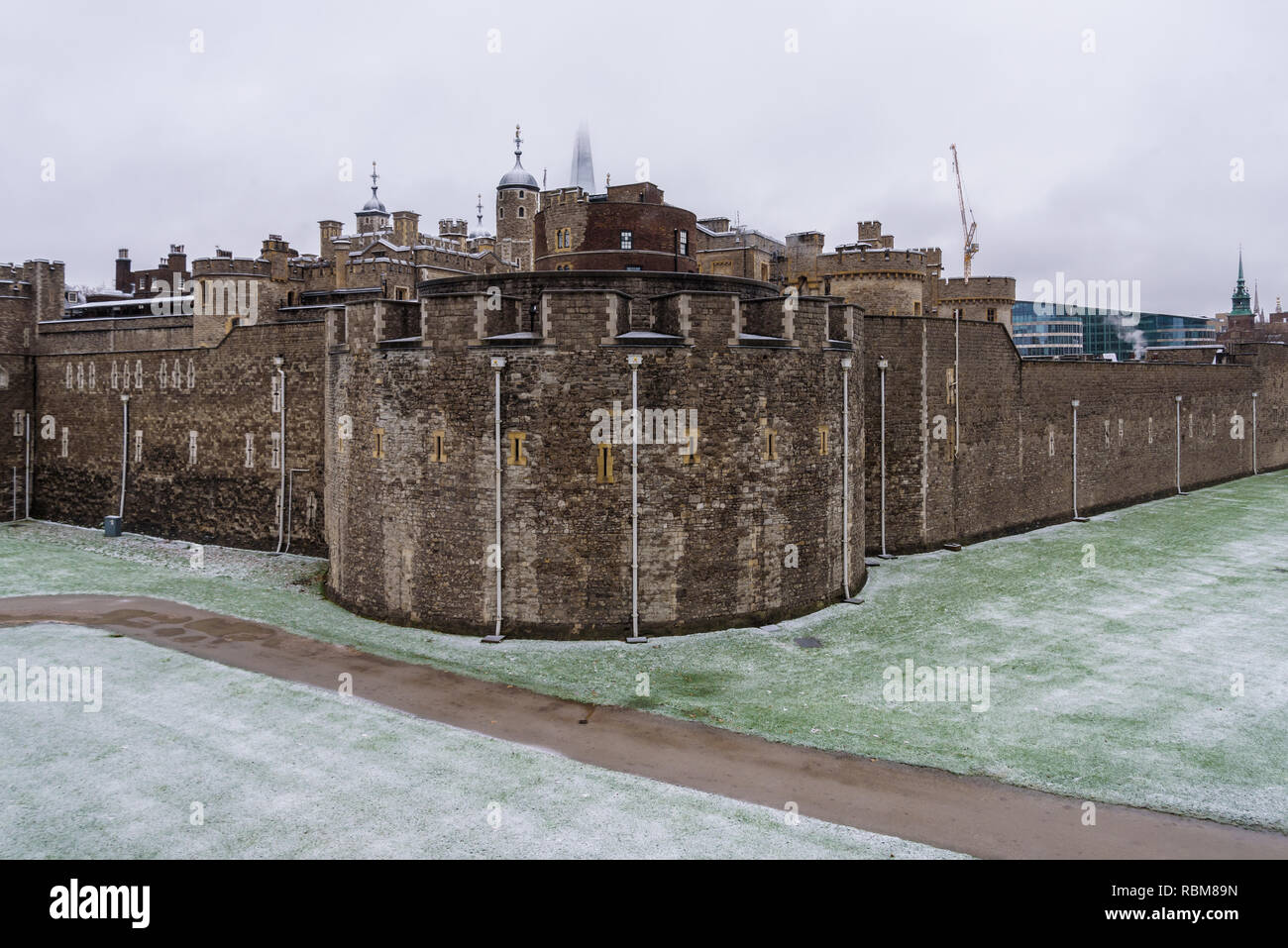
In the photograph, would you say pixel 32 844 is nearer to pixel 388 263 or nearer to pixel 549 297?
pixel 549 297

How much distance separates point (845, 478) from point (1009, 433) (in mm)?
15057

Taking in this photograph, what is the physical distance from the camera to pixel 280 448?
3152cm

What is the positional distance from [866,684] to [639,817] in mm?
7218

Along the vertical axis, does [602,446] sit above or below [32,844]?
above

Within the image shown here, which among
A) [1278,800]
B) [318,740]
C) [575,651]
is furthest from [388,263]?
[1278,800]

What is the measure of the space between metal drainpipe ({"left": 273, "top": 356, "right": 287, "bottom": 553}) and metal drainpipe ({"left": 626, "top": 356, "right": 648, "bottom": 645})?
53.5 feet

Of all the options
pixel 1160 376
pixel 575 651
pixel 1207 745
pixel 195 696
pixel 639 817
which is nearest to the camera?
pixel 639 817

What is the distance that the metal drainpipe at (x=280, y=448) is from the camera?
103ft

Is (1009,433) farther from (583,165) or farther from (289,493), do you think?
(583,165)

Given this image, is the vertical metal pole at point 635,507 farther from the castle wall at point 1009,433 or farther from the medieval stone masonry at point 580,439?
the castle wall at point 1009,433

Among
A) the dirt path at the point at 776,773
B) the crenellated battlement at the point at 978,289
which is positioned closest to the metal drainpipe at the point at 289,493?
the dirt path at the point at 776,773

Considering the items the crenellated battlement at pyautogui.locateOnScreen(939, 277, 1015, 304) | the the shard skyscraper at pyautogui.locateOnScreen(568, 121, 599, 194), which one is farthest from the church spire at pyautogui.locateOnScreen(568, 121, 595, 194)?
the crenellated battlement at pyautogui.locateOnScreen(939, 277, 1015, 304)

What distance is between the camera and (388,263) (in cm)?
4962

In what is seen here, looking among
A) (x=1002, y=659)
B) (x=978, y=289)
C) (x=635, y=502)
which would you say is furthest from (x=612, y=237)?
(x=978, y=289)
